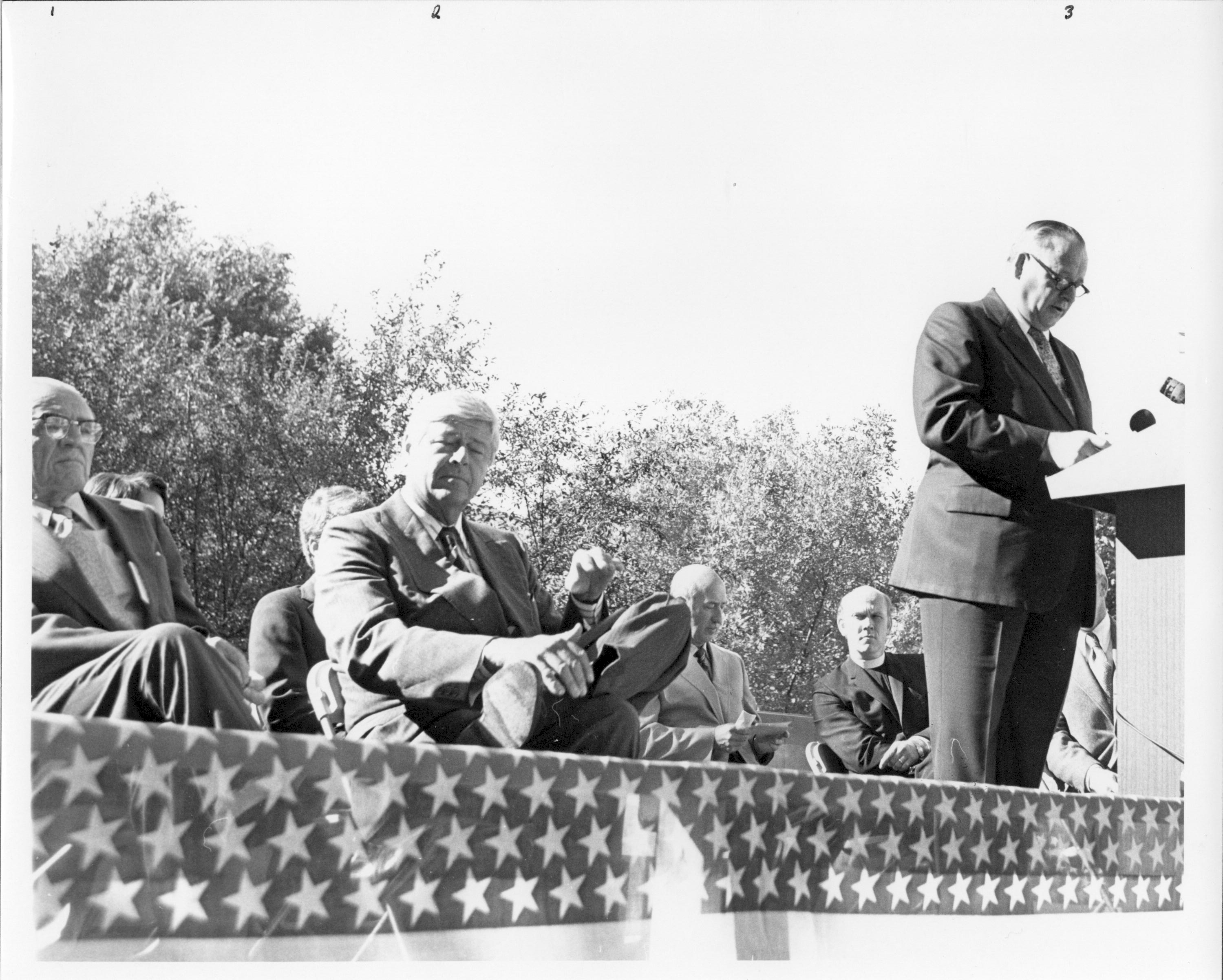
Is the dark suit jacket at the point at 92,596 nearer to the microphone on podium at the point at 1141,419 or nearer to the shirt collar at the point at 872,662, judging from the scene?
the shirt collar at the point at 872,662

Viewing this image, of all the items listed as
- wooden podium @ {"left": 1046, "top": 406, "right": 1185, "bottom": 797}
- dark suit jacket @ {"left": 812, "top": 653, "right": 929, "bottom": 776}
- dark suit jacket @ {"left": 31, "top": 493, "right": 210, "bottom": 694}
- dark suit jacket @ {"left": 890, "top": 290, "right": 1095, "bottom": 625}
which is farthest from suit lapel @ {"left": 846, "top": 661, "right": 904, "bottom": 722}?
dark suit jacket @ {"left": 31, "top": 493, "right": 210, "bottom": 694}

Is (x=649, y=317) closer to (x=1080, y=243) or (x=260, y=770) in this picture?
(x=1080, y=243)

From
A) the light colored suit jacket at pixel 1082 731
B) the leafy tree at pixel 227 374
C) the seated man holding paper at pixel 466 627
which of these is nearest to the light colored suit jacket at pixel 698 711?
the seated man holding paper at pixel 466 627

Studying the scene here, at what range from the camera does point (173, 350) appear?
3406 millimetres

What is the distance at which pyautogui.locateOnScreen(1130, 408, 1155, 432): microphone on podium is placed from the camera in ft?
13.1

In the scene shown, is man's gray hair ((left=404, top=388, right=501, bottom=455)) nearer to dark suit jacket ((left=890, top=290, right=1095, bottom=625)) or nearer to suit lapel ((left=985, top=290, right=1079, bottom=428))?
dark suit jacket ((left=890, top=290, right=1095, bottom=625))

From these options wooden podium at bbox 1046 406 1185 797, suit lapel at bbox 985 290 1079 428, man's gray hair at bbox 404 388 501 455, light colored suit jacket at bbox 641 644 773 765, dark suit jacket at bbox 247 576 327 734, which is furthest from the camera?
suit lapel at bbox 985 290 1079 428

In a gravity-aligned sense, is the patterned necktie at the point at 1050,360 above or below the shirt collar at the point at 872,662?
above

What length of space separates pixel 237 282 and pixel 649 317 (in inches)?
35.4

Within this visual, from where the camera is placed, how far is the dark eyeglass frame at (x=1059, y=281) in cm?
401

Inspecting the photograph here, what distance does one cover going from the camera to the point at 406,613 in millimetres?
3184

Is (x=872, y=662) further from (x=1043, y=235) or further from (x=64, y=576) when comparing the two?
(x=64, y=576)

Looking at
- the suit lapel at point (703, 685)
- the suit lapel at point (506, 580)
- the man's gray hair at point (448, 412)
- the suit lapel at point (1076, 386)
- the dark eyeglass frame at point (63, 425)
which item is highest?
the suit lapel at point (1076, 386)

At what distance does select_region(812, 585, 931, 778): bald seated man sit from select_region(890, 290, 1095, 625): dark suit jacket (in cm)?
13
